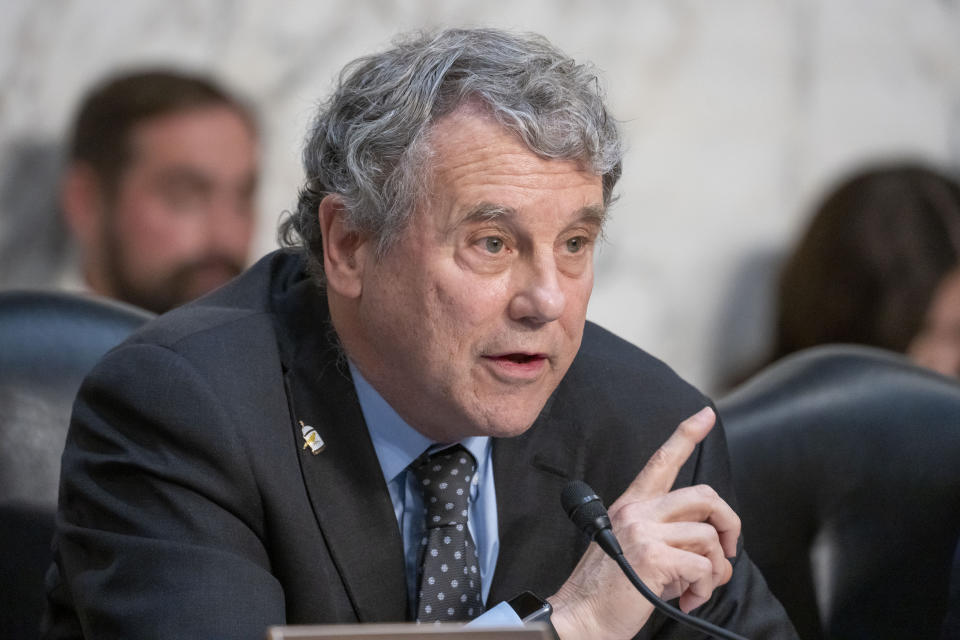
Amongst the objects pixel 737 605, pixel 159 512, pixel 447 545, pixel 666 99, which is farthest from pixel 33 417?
pixel 666 99

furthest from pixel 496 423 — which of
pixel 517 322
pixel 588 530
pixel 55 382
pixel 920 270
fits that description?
pixel 920 270

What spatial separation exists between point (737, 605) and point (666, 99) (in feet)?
7.17

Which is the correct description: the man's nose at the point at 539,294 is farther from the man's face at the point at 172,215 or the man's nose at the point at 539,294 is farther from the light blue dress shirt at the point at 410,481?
the man's face at the point at 172,215

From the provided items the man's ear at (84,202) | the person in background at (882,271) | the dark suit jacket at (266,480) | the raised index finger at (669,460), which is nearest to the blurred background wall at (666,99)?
the man's ear at (84,202)

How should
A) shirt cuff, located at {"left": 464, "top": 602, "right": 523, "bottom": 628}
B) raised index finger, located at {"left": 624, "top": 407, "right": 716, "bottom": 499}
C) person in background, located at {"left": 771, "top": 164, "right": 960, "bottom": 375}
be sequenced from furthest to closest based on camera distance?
person in background, located at {"left": 771, "top": 164, "right": 960, "bottom": 375}, raised index finger, located at {"left": 624, "top": 407, "right": 716, "bottom": 499}, shirt cuff, located at {"left": 464, "top": 602, "right": 523, "bottom": 628}

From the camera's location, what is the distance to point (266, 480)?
1.77m

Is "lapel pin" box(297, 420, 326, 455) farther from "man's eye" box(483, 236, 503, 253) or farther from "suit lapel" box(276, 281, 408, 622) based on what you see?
"man's eye" box(483, 236, 503, 253)

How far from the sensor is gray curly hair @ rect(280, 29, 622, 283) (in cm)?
180

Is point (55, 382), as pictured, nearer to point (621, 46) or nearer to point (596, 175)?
point (596, 175)

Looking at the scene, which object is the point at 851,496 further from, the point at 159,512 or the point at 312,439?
the point at 159,512

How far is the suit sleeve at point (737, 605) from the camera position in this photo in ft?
6.29

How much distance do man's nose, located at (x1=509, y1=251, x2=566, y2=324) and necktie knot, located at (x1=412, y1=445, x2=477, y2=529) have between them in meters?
0.27

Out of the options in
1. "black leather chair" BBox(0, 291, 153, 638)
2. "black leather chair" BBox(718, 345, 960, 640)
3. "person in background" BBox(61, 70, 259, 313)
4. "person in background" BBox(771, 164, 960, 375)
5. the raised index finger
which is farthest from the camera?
"person in background" BBox(771, 164, 960, 375)

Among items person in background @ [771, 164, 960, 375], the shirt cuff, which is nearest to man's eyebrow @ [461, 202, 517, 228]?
the shirt cuff
